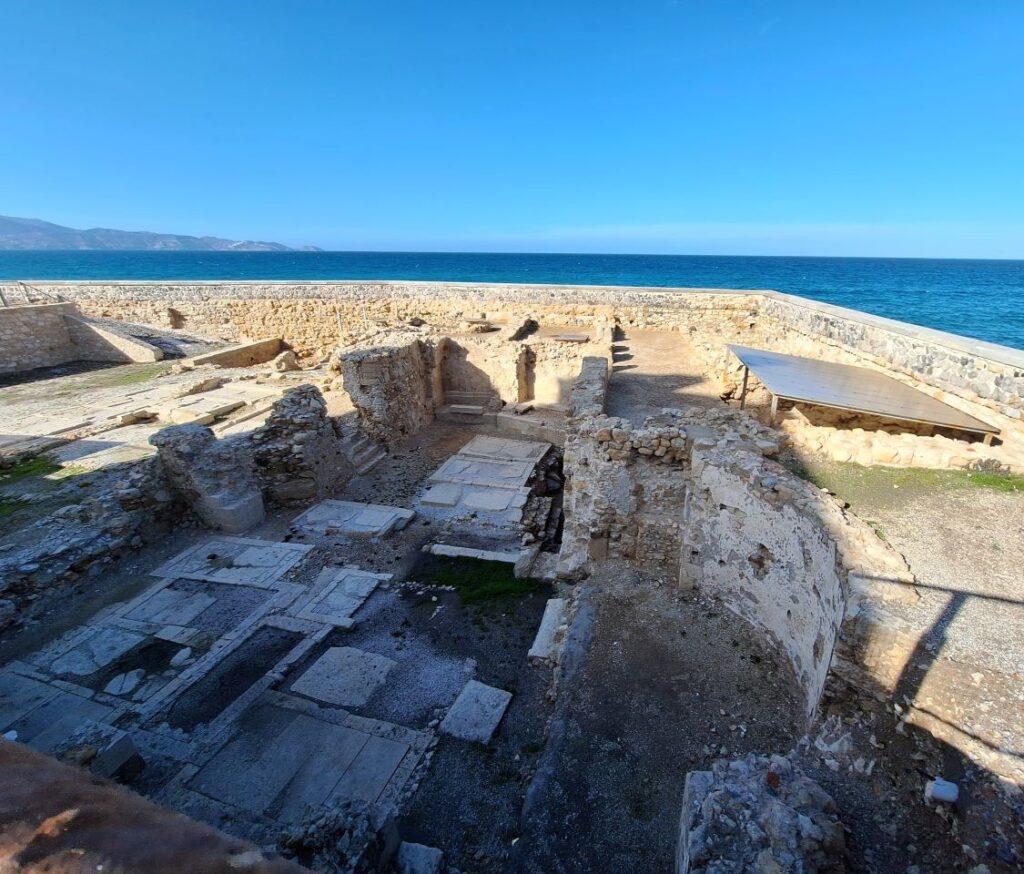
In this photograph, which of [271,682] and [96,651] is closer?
[271,682]

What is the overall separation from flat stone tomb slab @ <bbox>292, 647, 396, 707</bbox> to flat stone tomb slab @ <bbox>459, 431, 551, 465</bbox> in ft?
21.4

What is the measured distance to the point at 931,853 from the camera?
283cm

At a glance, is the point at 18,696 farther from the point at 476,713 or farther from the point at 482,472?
the point at 482,472

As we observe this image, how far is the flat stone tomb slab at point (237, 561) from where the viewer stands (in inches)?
296

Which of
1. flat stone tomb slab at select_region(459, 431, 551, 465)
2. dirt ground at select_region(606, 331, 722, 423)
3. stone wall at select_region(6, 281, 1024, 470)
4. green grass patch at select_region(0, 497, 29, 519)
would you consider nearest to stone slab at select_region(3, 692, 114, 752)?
green grass patch at select_region(0, 497, 29, 519)

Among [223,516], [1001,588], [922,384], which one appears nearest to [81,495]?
[223,516]

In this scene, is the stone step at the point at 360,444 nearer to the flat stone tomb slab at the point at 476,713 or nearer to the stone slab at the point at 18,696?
the stone slab at the point at 18,696

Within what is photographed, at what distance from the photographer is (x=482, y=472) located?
1152 cm

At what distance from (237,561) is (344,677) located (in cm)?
326

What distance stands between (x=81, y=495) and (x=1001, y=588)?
11.8m

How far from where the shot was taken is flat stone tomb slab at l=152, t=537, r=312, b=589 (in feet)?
24.7

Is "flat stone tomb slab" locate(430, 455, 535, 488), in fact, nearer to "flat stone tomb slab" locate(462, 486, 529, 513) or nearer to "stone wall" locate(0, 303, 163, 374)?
"flat stone tomb slab" locate(462, 486, 529, 513)

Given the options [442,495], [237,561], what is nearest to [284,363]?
[442,495]

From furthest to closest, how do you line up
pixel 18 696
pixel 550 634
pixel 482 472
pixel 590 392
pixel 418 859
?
pixel 482 472 < pixel 590 392 < pixel 550 634 < pixel 18 696 < pixel 418 859
